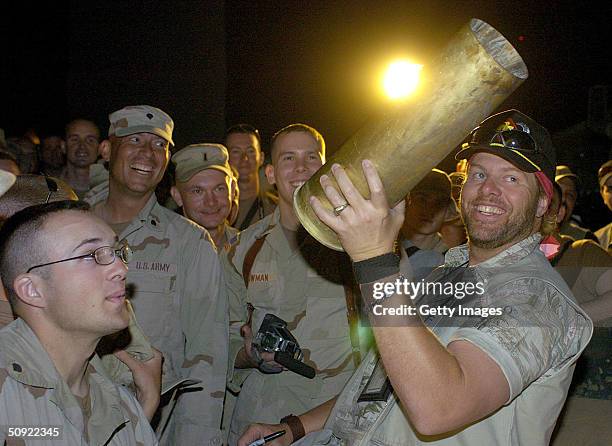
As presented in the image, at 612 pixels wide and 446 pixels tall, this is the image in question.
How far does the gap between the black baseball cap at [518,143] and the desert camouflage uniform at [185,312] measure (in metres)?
1.85

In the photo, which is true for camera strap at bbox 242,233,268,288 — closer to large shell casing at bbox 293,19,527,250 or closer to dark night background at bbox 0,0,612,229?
large shell casing at bbox 293,19,527,250

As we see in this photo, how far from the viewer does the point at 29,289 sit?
2.38 meters

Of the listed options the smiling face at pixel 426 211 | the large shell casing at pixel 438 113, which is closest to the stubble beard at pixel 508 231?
the large shell casing at pixel 438 113

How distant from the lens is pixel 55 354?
7.86 feet

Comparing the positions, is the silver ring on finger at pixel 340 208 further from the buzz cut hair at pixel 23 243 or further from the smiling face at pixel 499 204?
the buzz cut hair at pixel 23 243

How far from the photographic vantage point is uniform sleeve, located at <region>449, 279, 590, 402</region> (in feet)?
6.77

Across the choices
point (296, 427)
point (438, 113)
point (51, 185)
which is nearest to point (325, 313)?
point (296, 427)

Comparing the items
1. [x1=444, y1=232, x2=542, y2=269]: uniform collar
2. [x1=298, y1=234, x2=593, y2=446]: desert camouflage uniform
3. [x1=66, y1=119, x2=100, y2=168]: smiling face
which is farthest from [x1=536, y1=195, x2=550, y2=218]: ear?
[x1=66, y1=119, x2=100, y2=168]: smiling face

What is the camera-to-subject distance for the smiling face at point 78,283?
2395 millimetres

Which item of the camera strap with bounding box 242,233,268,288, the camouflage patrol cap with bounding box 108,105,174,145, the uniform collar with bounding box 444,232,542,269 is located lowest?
the camera strap with bounding box 242,233,268,288

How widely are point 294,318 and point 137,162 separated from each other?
1.37 metres

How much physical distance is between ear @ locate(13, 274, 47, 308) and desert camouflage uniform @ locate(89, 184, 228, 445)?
1.44 meters

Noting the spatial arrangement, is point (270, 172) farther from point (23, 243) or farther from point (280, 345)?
point (23, 243)

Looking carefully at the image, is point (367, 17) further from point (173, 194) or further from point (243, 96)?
point (173, 194)
